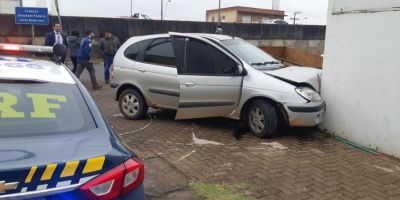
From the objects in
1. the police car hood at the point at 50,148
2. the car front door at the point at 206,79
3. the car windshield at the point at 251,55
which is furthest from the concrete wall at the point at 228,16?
the police car hood at the point at 50,148

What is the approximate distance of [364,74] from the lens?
6117 millimetres

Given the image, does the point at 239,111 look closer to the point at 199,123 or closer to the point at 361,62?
the point at 199,123

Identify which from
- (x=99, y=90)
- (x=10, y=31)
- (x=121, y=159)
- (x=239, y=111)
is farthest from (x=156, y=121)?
(x=10, y=31)

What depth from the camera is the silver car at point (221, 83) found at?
20.8 feet

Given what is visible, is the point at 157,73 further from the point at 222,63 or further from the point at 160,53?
the point at 222,63

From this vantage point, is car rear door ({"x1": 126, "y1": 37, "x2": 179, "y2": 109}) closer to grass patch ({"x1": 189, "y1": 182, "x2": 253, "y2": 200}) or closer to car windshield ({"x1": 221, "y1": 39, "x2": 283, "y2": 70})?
car windshield ({"x1": 221, "y1": 39, "x2": 283, "y2": 70})

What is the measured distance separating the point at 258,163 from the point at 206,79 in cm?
189

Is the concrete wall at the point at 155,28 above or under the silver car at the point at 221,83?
above

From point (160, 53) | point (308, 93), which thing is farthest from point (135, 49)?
point (308, 93)

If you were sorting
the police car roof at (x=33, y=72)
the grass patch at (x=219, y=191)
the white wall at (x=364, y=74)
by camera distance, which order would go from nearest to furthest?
the police car roof at (x=33, y=72)
the grass patch at (x=219, y=191)
the white wall at (x=364, y=74)

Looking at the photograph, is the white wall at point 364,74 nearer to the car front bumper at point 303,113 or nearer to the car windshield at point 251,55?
the car front bumper at point 303,113

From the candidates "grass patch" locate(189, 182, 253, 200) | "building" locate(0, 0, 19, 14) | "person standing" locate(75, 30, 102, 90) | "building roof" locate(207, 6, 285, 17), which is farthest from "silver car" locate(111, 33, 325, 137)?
"building roof" locate(207, 6, 285, 17)

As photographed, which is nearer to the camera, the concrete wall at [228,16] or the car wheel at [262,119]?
the car wheel at [262,119]

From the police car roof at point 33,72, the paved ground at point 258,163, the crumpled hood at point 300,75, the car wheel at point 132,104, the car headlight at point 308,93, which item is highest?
the police car roof at point 33,72
